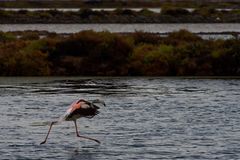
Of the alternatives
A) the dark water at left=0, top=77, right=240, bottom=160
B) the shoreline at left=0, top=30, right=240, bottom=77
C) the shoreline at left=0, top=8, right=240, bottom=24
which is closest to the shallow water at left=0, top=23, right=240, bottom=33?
the shoreline at left=0, top=8, right=240, bottom=24

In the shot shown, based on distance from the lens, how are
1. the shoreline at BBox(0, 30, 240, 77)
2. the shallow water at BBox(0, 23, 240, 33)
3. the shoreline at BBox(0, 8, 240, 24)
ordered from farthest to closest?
the shoreline at BBox(0, 8, 240, 24)
the shallow water at BBox(0, 23, 240, 33)
the shoreline at BBox(0, 30, 240, 77)

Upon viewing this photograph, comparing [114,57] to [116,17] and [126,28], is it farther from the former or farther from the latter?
[116,17]

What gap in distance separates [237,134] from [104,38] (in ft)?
49.6

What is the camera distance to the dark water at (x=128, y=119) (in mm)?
19000

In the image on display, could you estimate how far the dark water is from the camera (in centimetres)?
1900

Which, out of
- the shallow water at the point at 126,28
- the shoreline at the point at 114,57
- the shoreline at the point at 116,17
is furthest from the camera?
the shoreline at the point at 116,17

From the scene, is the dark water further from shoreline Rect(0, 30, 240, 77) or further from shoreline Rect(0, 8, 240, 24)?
shoreline Rect(0, 8, 240, 24)

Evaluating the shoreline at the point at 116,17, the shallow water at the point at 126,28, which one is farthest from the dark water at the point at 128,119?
the shoreline at the point at 116,17

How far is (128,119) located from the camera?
907 inches

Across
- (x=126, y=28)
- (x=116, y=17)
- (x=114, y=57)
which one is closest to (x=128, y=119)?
(x=114, y=57)

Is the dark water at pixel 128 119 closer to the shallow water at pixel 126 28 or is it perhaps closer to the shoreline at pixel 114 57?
the shoreline at pixel 114 57

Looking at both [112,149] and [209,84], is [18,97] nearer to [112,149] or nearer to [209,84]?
[209,84]

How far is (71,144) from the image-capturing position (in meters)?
19.9

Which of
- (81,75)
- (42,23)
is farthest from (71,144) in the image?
(42,23)
